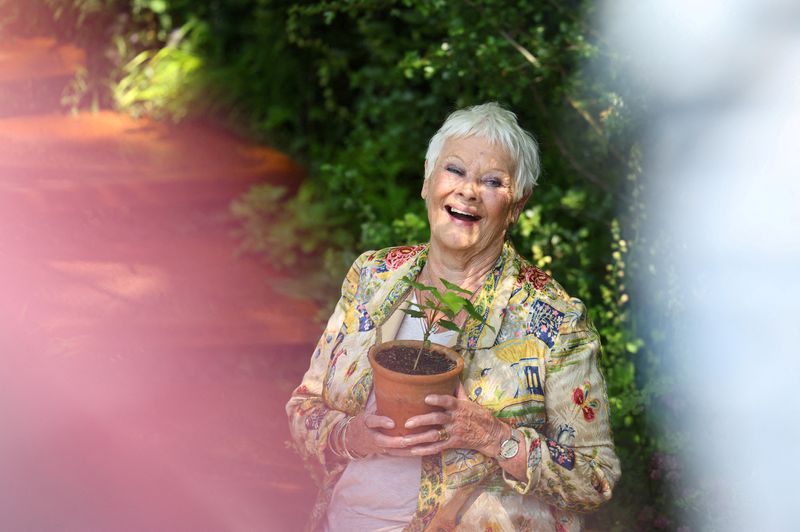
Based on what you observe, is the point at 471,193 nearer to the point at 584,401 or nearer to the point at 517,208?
the point at 517,208

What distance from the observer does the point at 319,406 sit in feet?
8.34

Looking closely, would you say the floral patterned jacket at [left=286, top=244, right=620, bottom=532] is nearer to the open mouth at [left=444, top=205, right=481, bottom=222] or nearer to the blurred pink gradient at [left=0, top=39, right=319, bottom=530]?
the open mouth at [left=444, top=205, right=481, bottom=222]

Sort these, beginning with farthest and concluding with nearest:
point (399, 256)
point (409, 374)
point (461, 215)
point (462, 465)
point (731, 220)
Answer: point (731, 220) → point (399, 256) → point (461, 215) → point (462, 465) → point (409, 374)

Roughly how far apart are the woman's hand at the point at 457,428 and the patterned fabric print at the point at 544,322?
0.24m

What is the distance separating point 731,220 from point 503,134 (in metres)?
1.41

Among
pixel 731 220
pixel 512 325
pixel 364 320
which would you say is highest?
pixel 731 220

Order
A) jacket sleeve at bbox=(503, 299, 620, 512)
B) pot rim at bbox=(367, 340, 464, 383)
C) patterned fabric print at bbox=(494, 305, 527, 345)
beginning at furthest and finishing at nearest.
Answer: patterned fabric print at bbox=(494, 305, 527, 345), jacket sleeve at bbox=(503, 299, 620, 512), pot rim at bbox=(367, 340, 464, 383)

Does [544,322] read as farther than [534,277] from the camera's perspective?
No

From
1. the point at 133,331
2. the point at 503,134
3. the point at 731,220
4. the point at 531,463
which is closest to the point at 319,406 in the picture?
the point at 531,463

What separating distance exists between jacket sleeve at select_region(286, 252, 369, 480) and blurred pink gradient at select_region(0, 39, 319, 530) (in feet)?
5.28

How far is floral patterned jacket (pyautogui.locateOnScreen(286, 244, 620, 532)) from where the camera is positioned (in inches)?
89.9

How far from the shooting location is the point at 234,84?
7809 millimetres

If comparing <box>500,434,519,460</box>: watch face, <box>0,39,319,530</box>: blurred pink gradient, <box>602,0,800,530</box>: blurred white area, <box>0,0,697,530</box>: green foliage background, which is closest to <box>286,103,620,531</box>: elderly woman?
<box>500,434,519,460</box>: watch face

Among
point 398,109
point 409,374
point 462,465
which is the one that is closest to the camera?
point 409,374
